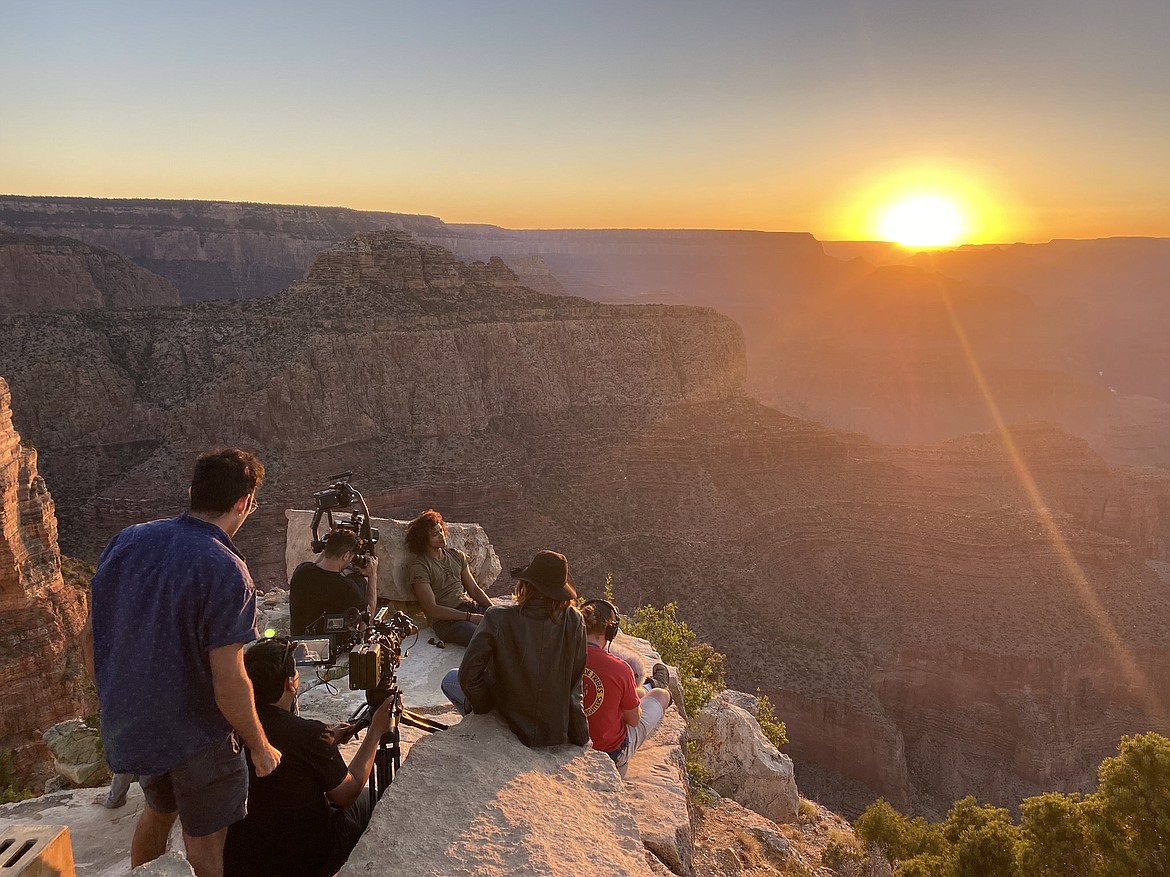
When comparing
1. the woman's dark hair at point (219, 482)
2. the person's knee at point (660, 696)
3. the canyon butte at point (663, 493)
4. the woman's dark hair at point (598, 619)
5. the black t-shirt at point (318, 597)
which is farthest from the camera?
the canyon butte at point (663, 493)

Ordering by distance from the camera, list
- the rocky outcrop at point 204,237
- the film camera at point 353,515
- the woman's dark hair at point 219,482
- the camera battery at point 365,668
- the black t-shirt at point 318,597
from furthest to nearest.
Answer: the rocky outcrop at point 204,237 → the film camera at point 353,515 → the black t-shirt at point 318,597 → the camera battery at point 365,668 → the woman's dark hair at point 219,482

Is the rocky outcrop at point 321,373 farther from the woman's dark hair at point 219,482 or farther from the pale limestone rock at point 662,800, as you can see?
the woman's dark hair at point 219,482

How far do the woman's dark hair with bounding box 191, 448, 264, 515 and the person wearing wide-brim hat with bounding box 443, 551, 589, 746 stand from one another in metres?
Result: 1.98

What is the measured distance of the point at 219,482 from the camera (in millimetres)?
4402

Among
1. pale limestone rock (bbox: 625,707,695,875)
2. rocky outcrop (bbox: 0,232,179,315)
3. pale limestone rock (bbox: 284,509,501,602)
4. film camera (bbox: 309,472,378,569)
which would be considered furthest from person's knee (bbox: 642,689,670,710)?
rocky outcrop (bbox: 0,232,179,315)

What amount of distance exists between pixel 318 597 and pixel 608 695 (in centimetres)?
310

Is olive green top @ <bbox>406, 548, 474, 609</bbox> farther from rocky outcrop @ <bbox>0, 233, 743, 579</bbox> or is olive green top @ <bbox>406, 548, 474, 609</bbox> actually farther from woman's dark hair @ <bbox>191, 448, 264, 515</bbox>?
rocky outcrop @ <bbox>0, 233, 743, 579</bbox>

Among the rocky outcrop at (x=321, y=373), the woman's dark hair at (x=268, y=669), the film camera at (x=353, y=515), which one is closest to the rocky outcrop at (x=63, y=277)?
the rocky outcrop at (x=321, y=373)

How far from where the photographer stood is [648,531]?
37969mm

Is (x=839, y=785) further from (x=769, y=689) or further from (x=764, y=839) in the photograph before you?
(x=764, y=839)

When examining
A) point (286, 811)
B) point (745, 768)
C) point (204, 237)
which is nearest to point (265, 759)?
point (286, 811)

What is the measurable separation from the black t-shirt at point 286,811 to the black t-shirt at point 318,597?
3.00 meters

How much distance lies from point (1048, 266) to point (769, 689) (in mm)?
168349

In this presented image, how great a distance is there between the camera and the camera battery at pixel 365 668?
4.98 metres
